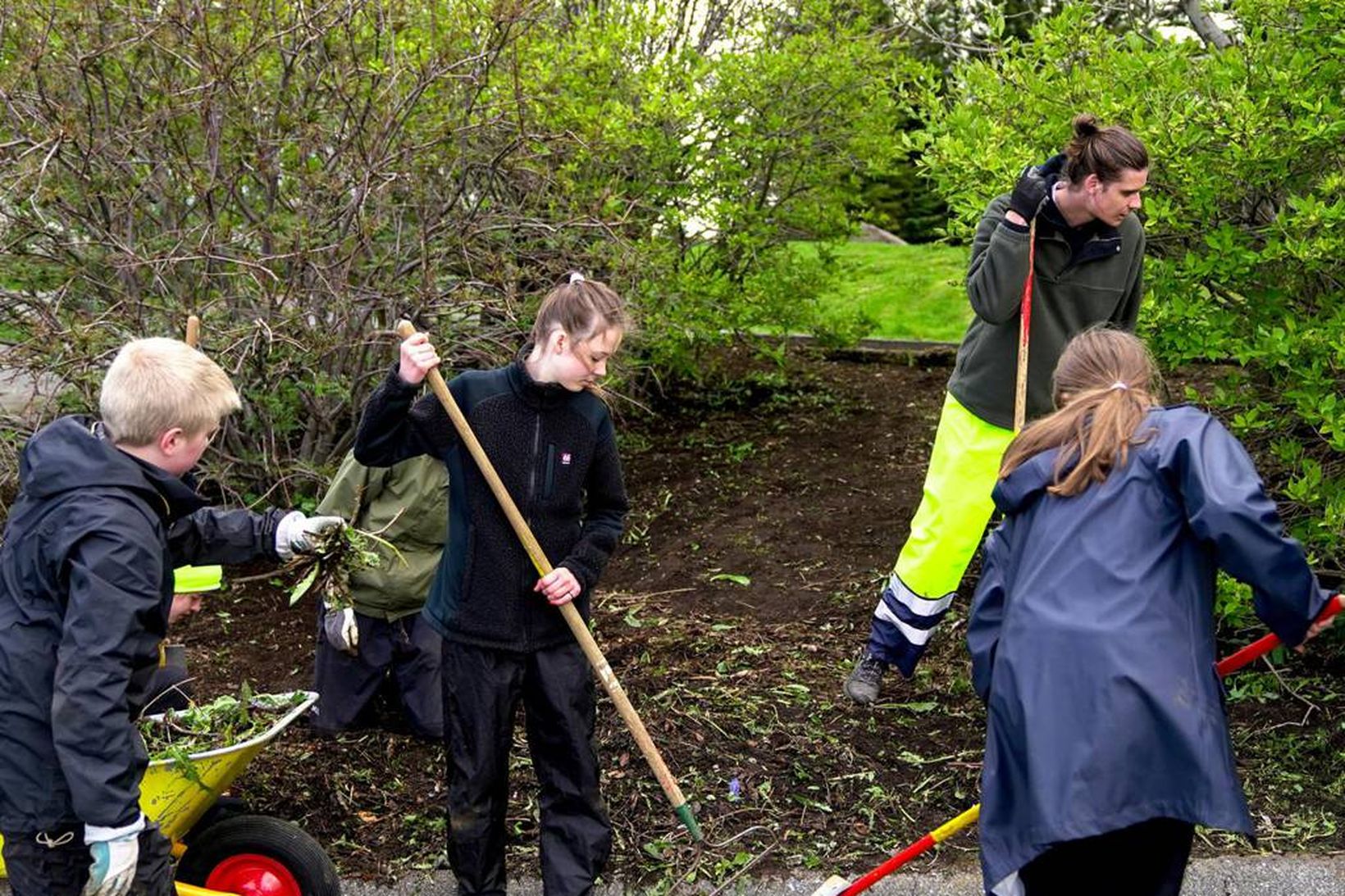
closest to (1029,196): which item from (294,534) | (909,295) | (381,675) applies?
(294,534)

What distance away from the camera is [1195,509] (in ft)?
10.00

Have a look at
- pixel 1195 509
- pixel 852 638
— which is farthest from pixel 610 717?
pixel 1195 509

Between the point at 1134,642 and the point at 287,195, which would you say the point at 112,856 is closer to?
the point at 1134,642

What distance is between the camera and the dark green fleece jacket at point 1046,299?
15.8ft

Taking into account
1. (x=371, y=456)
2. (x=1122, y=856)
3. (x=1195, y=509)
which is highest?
(x=1195, y=509)

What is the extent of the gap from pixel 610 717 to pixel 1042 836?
2382 millimetres

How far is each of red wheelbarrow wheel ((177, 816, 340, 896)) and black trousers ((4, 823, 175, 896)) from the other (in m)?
0.60

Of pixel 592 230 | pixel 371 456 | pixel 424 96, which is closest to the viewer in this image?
pixel 371 456

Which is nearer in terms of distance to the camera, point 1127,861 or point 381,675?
point 1127,861

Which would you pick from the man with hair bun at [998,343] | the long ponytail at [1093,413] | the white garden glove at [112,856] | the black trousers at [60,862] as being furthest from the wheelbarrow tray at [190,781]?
the man with hair bun at [998,343]

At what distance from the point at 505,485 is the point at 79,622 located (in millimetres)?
1259

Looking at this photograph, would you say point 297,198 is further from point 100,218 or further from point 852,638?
point 852,638

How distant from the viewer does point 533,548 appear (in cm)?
397

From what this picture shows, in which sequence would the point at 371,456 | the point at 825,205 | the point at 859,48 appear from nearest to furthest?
the point at 371,456
the point at 859,48
the point at 825,205
